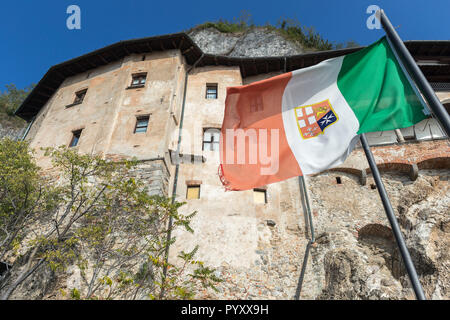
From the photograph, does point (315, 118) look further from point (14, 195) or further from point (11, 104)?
point (11, 104)

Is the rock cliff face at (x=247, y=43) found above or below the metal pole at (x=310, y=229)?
above

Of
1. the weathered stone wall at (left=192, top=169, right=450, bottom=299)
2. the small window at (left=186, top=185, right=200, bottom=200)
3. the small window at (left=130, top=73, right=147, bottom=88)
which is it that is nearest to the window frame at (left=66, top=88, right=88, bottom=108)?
the small window at (left=130, top=73, right=147, bottom=88)

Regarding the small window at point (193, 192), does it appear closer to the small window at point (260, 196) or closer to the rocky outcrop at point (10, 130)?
the small window at point (260, 196)

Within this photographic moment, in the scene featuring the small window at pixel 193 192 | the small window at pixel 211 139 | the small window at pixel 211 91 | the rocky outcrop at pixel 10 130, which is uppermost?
the small window at pixel 211 91

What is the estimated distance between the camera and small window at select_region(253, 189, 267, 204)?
36.7 feet

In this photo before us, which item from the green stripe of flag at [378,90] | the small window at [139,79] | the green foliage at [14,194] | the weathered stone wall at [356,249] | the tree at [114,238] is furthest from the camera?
the small window at [139,79]

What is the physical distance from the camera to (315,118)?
490 centimetres

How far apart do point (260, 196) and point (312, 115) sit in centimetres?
673

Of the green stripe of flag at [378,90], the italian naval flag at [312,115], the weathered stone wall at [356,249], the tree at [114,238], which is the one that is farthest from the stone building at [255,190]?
the green stripe of flag at [378,90]

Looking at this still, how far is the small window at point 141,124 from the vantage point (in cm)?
1270

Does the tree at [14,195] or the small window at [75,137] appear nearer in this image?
the tree at [14,195]
